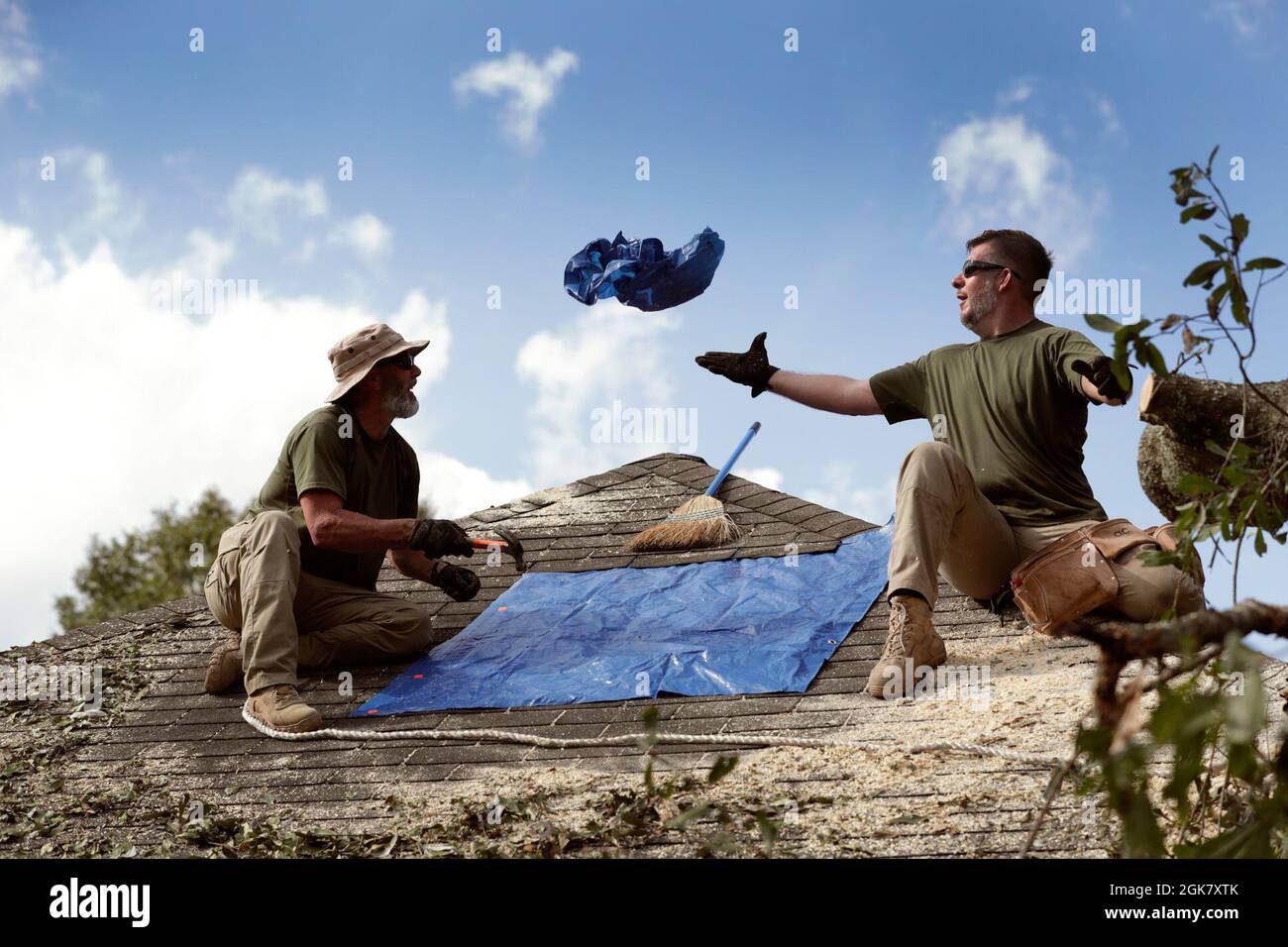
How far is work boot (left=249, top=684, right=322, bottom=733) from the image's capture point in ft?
14.8

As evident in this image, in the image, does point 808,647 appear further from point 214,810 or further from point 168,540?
point 168,540

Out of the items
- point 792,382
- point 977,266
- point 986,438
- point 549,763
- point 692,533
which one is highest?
point 977,266

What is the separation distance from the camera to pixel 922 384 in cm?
534

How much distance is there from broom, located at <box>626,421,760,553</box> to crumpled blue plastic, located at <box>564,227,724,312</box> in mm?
1580

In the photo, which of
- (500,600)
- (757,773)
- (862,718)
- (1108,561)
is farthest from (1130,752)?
(500,600)

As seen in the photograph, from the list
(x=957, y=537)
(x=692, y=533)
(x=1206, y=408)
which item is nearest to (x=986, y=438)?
(x=957, y=537)

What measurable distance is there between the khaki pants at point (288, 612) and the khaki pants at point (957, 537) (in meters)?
2.22

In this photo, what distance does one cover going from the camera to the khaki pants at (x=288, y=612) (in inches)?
190

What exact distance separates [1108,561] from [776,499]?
10.0 feet

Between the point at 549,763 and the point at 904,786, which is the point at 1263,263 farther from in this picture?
the point at 549,763

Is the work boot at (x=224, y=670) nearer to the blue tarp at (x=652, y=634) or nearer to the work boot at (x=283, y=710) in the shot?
the work boot at (x=283, y=710)

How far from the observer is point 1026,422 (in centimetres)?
494

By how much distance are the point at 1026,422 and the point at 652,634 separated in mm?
1822

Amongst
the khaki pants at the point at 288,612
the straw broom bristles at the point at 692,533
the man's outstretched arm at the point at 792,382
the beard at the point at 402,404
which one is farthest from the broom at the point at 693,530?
the beard at the point at 402,404
